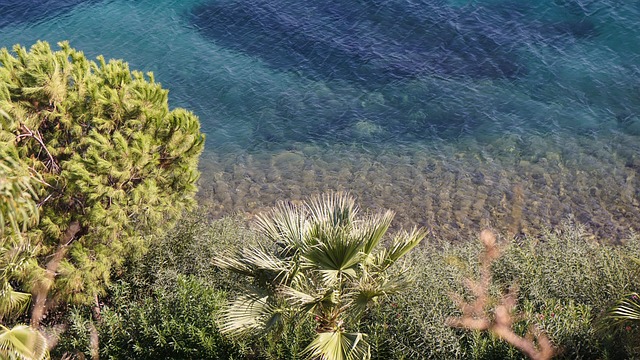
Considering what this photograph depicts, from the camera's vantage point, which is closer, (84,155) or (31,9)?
(84,155)

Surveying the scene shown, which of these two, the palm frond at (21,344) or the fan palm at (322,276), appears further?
the fan palm at (322,276)

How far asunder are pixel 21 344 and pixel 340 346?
5160 mm

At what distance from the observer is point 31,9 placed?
32.2 m

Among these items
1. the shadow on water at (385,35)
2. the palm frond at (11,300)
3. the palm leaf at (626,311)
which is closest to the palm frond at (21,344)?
the palm frond at (11,300)

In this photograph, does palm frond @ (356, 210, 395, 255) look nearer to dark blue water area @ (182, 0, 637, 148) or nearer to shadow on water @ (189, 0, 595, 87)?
dark blue water area @ (182, 0, 637, 148)

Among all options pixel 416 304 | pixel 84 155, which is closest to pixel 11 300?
pixel 84 155

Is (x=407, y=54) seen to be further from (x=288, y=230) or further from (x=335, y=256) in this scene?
(x=335, y=256)

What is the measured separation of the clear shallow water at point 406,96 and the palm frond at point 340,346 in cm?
927

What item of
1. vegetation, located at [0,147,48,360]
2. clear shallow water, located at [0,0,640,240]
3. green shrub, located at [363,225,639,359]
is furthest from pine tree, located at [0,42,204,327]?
clear shallow water, located at [0,0,640,240]

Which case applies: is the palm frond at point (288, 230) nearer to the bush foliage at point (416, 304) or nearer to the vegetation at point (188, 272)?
the vegetation at point (188, 272)

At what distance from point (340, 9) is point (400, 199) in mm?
13267

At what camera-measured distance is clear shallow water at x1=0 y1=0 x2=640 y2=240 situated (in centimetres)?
2044

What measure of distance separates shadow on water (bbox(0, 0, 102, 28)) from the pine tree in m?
20.7

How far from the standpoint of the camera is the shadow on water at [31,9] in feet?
103
